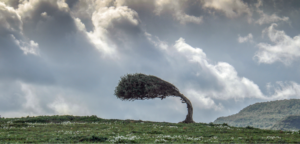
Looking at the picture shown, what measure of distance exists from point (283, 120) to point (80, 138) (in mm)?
98379

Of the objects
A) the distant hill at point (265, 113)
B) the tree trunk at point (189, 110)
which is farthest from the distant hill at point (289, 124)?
the tree trunk at point (189, 110)

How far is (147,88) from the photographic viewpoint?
43.1m

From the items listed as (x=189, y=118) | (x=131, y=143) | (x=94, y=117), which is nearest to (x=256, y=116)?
(x=189, y=118)

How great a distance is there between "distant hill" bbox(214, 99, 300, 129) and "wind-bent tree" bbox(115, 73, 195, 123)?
77255 millimetres

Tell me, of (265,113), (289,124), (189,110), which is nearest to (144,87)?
(189,110)

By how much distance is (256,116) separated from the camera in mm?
116188

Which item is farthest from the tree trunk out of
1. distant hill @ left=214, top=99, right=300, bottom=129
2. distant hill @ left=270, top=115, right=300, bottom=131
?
distant hill @ left=214, top=99, right=300, bottom=129

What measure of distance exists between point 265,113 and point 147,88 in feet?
313

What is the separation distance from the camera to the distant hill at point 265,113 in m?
109

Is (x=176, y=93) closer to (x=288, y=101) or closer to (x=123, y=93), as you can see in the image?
(x=123, y=93)

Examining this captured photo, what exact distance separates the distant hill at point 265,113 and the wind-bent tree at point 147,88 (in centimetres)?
7725

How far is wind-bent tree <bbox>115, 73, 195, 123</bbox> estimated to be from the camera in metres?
43.8

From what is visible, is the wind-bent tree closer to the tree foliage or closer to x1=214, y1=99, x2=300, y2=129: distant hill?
the tree foliage

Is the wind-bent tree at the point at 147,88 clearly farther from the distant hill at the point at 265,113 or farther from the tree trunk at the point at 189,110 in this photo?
the distant hill at the point at 265,113
